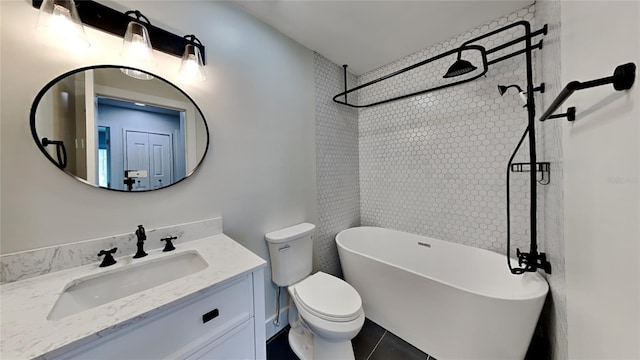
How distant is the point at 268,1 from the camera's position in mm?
1422

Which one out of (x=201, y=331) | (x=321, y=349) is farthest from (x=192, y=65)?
(x=321, y=349)

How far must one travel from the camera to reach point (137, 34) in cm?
101

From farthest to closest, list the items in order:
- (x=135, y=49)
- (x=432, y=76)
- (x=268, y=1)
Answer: (x=432, y=76), (x=268, y=1), (x=135, y=49)

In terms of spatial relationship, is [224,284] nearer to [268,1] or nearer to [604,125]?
[604,125]

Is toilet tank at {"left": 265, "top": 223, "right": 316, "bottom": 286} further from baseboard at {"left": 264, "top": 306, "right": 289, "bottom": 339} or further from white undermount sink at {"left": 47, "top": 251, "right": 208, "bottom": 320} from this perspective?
white undermount sink at {"left": 47, "top": 251, "right": 208, "bottom": 320}

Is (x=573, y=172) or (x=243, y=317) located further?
(x=243, y=317)

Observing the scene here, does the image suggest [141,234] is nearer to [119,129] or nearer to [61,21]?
[119,129]

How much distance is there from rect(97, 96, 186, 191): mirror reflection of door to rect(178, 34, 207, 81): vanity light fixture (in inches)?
9.3

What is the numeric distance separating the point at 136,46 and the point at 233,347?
1523 mm

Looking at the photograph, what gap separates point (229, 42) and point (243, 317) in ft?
5.64

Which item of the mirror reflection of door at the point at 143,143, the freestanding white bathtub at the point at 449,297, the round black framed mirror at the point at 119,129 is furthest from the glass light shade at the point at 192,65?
the freestanding white bathtub at the point at 449,297

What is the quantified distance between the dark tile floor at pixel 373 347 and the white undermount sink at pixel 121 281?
101 cm

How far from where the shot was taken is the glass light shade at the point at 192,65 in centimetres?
118

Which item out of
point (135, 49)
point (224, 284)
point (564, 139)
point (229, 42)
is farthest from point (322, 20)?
point (224, 284)
